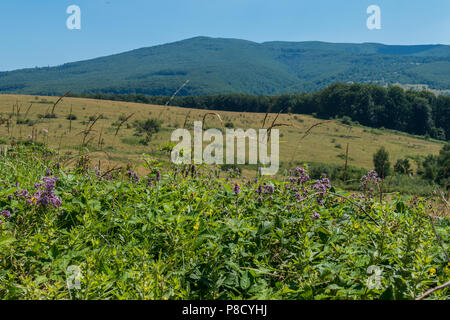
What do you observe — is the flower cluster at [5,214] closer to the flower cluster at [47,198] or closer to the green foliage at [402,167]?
the flower cluster at [47,198]

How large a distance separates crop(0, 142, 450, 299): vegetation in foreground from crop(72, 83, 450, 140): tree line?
2512 inches

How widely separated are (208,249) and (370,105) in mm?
74902

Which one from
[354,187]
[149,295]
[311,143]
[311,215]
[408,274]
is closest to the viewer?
[149,295]

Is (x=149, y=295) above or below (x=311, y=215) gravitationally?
below

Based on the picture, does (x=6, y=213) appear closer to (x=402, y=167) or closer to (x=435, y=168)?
(x=402, y=167)

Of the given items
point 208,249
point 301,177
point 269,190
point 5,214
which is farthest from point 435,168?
point 5,214

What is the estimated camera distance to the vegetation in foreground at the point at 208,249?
1.69 meters

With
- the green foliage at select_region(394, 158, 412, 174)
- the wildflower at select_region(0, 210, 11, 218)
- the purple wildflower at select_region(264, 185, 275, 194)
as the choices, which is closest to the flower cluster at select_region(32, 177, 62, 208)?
the wildflower at select_region(0, 210, 11, 218)

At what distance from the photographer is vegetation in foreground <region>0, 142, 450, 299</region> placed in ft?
5.53

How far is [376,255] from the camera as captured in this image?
1.82 meters

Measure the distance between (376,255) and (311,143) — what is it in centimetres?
3903

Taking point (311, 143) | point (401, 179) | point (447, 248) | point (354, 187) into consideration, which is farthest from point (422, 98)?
point (447, 248)
